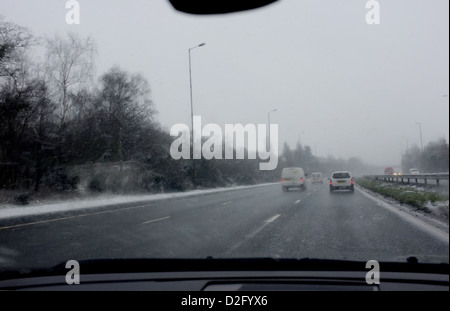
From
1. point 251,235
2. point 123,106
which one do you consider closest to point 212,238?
point 251,235

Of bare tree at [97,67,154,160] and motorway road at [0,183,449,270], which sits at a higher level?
bare tree at [97,67,154,160]

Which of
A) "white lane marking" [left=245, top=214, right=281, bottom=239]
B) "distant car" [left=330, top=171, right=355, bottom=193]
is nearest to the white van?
"distant car" [left=330, top=171, right=355, bottom=193]

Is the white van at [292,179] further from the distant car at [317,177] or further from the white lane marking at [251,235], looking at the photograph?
the white lane marking at [251,235]

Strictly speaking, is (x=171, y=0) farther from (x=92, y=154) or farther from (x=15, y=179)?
(x=15, y=179)

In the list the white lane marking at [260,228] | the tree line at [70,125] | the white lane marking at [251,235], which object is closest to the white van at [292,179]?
the tree line at [70,125]

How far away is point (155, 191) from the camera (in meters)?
27.3

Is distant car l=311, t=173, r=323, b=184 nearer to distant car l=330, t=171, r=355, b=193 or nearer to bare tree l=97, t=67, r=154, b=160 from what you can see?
distant car l=330, t=171, r=355, b=193

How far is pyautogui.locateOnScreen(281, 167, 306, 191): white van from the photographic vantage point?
3111cm

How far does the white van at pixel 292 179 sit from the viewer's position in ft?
102

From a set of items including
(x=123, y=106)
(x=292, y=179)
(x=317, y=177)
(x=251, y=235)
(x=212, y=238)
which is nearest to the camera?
(x=212, y=238)

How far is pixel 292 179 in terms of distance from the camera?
3123cm

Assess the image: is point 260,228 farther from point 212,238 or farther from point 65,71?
point 65,71

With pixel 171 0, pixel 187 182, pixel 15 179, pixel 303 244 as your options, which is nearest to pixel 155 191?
pixel 187 182

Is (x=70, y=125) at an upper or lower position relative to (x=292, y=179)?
upper
